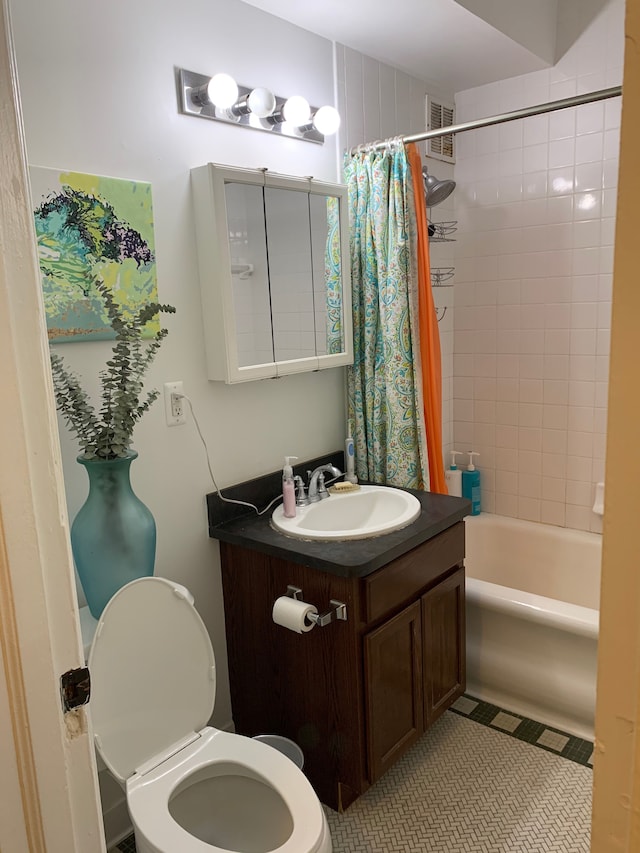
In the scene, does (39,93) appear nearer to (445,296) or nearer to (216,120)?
(216,120)

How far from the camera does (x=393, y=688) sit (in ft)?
6.54

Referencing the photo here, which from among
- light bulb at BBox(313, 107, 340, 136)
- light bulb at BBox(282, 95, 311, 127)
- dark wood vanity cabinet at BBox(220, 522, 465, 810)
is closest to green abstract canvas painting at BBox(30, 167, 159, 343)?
light bulb at BBox(282, 95, 311, 127)

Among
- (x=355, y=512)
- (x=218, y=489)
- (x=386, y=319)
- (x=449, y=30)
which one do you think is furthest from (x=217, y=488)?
(x=449, y=30)

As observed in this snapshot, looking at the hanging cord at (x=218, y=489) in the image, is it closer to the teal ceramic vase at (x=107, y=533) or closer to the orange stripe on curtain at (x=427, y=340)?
the teal ceramic vase at (x=107, y=533)

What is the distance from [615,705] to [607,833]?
120 mm

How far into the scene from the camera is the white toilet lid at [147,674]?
160cm

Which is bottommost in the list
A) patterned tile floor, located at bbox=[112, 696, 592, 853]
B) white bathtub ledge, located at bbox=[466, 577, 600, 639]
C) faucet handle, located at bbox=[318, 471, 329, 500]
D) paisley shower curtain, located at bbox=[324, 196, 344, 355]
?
patterned tile floor, located at bbox=[112, 696, 592, 853]

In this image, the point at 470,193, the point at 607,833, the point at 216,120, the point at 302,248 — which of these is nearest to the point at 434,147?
the point at 470,193

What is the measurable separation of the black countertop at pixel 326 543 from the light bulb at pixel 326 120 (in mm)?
1168

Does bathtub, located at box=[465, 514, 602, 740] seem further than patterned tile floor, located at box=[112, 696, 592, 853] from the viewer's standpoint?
Yes

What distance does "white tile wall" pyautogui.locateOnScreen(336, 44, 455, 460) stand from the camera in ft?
7.98

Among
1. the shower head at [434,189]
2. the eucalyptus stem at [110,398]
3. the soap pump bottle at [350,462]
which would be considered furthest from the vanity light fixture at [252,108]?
the soap pump bottle at [350,462]

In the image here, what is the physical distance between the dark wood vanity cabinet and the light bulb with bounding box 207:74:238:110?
51.8 inches

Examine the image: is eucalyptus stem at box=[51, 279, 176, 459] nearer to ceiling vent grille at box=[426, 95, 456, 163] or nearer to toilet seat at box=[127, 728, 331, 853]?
toilet seat at box=[127, 728, 331, 853]
